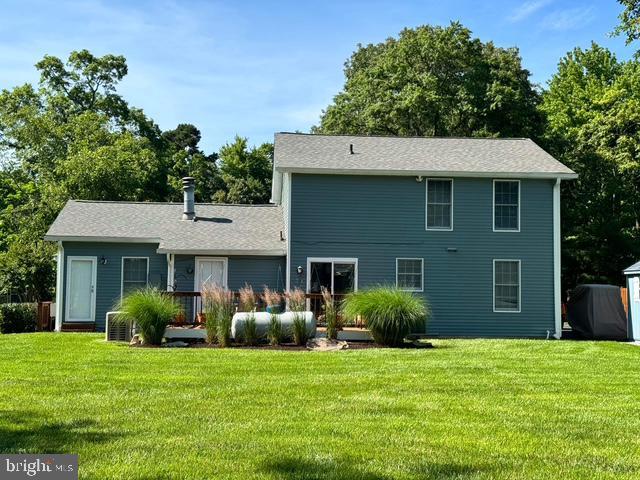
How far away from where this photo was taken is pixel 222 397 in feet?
24.8

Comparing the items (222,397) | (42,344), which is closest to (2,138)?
(42,344)

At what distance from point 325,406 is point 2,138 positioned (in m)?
35.3

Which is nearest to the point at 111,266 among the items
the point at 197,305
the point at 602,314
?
the point at 197,305

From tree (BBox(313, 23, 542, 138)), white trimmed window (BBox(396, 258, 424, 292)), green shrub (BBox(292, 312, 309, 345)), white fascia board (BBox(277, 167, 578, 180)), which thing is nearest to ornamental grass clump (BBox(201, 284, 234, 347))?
green shrub (BBox(292, 312, 309, 345))

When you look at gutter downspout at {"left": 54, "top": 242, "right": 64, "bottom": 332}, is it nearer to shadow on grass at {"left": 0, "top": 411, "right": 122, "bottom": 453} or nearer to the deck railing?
the deck railing

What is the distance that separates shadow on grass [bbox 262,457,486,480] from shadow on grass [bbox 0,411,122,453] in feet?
5.39

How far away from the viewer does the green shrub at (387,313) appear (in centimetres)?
1352

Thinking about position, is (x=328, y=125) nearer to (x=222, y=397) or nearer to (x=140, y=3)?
(x=140, y=3)

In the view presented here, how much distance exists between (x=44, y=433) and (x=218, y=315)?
26.7ft

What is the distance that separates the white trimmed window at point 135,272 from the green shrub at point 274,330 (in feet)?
22.6

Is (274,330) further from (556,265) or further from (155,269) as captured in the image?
(556,265)

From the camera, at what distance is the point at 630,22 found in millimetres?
14867

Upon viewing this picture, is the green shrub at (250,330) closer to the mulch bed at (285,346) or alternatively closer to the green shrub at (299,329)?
the mulch bed at (285,346)

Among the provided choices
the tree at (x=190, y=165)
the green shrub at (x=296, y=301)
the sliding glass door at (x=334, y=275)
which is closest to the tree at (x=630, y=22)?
the sliding glass door at (x=334, y=275)
